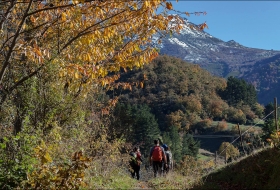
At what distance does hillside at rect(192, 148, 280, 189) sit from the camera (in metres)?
6.07

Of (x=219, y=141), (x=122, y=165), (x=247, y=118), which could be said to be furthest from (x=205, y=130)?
(x=122, y=165)

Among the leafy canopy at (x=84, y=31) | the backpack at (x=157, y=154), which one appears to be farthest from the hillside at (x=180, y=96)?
the leafy canopy at (x=84, y=31)

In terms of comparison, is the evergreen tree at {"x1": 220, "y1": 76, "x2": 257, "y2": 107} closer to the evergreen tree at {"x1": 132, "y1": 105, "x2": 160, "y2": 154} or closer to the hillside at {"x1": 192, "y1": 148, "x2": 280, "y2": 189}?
the evergreen tree at {"x1": 132, "y1": 105, "x2": 160, "y2": 154}

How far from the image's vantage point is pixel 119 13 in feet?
14.7

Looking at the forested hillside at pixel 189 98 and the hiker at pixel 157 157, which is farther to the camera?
the forested hillside at pixel 189 98

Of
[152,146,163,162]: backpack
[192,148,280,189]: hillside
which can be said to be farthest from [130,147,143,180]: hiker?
[192,148,280,189]: hillside

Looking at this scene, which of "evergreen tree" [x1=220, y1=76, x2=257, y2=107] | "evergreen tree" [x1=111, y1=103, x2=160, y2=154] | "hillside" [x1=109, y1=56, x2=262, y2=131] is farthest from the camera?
"evergreen tree" [x1=220, y1=76, x2=257, y2=107]

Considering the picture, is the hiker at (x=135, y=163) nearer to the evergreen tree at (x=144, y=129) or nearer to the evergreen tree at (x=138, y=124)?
the evergreen tree at (x=138, y=124)

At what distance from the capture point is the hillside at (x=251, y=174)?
607cm

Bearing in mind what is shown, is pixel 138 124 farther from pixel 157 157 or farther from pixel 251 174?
pixel 251 174

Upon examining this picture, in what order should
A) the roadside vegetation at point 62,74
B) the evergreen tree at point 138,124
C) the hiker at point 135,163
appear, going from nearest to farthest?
the roadside vegetation at point 62,74 < the hiker at point 135,163 < the evergreen tree at point 138,124

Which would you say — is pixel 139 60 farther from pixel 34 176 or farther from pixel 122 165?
pixel 122 165

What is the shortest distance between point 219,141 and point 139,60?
76579mm

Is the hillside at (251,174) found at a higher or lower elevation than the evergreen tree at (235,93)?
lower
